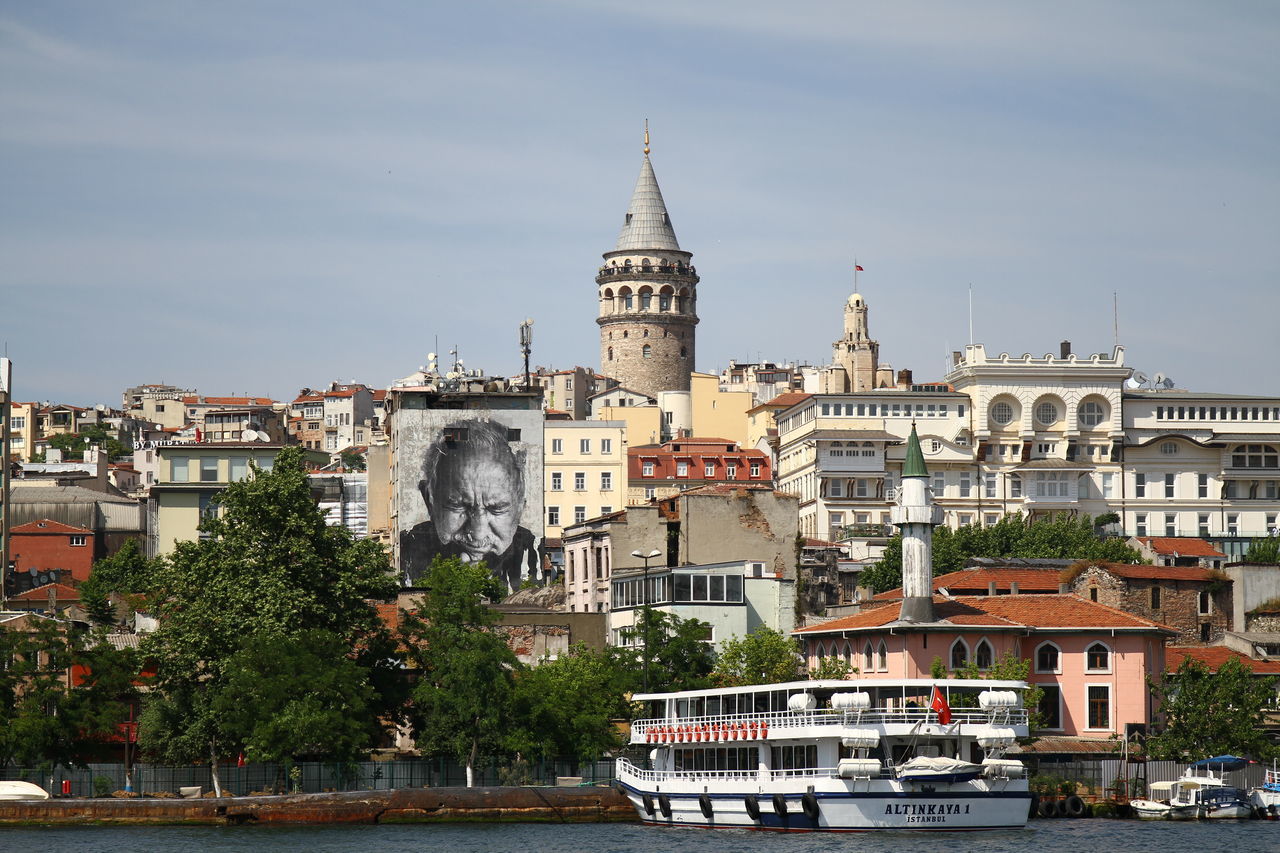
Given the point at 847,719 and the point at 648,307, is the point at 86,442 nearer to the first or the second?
the point at 648,307

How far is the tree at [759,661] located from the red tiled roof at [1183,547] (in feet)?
106

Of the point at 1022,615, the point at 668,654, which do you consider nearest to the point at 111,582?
the point at 668,654

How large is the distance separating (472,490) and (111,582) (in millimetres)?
19724

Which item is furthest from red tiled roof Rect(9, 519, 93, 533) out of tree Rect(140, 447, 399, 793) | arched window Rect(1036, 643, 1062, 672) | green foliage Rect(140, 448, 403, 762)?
arched window Rect(1036, 643, 1062, 672)

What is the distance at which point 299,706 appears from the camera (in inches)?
2235

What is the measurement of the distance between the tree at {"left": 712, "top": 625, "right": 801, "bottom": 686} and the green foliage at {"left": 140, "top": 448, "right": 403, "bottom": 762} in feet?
36.2

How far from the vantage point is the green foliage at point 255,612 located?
5841 cm

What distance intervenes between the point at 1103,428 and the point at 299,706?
262 ft

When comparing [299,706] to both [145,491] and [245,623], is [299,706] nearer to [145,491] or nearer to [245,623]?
[245,623]

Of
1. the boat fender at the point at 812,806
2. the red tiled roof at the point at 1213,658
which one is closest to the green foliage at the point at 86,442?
the red tiled roof at the point at 1213,658

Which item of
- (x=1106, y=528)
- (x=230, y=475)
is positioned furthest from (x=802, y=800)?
(x=1106, y=528)

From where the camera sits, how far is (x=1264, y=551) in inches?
3782

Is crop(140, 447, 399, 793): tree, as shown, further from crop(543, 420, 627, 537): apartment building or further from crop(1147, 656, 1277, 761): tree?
crop(543, 420, 627, 537): apartment building

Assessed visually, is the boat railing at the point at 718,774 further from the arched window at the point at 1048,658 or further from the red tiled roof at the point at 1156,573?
the red tiled roof at the point at 1156,573
